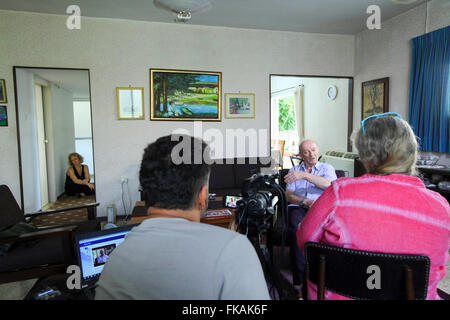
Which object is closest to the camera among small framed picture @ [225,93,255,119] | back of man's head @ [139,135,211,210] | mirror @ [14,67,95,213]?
back of man's head @ [139,135,211,210]

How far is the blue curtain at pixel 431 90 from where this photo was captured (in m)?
3.39

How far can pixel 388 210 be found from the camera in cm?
100

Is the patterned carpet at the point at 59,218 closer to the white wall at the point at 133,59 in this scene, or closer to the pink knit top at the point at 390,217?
the white wall at the point at 133,59

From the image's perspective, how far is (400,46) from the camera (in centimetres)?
402

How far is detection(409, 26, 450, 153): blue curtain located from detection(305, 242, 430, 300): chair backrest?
3127 mm

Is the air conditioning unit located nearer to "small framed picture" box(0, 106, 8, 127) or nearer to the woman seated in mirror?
the woman seated in mirror

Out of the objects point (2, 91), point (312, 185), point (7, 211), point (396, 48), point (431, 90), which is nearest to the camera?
point (312, 185)

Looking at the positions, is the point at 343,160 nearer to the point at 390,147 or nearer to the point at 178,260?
the point at 390,147

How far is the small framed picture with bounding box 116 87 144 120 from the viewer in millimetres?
4141

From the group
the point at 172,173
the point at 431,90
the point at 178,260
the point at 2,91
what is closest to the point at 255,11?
the point at 431,90

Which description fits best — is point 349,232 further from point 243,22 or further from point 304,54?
point 304,54

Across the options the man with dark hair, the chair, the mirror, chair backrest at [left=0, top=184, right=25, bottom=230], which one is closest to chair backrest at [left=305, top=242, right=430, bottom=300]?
the man with dark hair

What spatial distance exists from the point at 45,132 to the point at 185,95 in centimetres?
319

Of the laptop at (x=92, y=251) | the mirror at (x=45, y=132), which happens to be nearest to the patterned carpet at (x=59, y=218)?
the mirror at (x=45, y=132)
